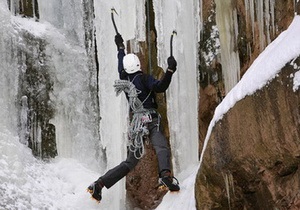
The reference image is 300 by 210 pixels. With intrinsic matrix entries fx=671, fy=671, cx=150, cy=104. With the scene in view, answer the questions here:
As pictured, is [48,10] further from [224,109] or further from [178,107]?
[224,109]

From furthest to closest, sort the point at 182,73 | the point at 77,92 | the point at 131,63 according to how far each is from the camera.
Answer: the point at 77,92
the point at 182,73
the point at 131,63

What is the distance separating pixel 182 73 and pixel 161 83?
4.51 ft

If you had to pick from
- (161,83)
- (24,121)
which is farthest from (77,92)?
(161,83)

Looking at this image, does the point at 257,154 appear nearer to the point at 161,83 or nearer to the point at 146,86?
the point at 161,83

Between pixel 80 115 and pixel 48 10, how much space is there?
1.83m

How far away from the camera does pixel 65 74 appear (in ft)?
34.1

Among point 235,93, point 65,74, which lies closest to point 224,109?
point 235,93

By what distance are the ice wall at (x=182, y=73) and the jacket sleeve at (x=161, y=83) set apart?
0.99 metres

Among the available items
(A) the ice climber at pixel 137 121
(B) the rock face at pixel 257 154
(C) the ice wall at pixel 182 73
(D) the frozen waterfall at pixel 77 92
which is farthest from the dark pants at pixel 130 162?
(B) the rock face at pixel 257 154

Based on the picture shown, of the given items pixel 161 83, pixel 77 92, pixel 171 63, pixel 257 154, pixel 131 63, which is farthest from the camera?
pixel 77 92

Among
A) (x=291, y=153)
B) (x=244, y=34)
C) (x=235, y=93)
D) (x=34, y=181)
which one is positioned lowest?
(x=34, y=181)

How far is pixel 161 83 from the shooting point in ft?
24.4

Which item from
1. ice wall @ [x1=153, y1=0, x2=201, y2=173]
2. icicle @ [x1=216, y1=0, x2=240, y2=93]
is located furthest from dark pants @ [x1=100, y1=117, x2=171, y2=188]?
icicle @ [x1=216, y1=0, x2=240, y2=93]

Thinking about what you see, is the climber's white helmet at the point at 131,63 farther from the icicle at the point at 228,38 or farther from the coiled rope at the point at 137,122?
the icicle at the point at 228,38
